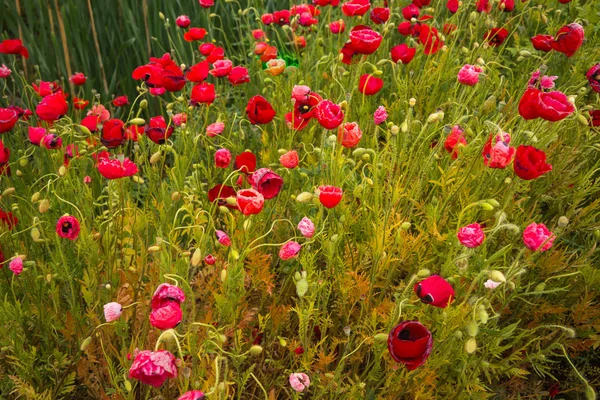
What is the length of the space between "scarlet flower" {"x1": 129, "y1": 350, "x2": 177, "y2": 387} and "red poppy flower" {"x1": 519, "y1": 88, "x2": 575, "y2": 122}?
3.15 ft

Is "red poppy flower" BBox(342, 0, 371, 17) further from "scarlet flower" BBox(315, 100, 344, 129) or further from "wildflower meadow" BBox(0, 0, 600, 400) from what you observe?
"scarlet flower" BBox(315, 100, 344, 129)

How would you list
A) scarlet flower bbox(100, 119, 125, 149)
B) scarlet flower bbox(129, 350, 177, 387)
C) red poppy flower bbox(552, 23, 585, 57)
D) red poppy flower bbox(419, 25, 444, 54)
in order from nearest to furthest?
scarlet flower bbox(129, 350, 177, 387) < scarlet flower bbox(100, 119, 125, 149) < red poppy flower bbox(552, 23, 585, 57) < red poppy flower bbox(419, 25, 444, 54)

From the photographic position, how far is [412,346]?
39.4 inches

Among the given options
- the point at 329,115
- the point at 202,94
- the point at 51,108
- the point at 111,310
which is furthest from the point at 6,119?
the point at 329,115

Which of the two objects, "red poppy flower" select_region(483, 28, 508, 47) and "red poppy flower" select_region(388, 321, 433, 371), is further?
"red poppy flower" select_region(483, 28, 508, 47)

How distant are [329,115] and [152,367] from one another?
686 mm

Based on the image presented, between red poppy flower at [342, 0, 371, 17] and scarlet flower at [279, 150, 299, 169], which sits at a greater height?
red poppy flower at [342, 0, 371, 17]

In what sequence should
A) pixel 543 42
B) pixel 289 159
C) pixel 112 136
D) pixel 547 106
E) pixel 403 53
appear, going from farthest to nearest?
pixel 403 53 < pixel 543 42 < pixel 112 136 < pixel 289 159 < pixel 547 106

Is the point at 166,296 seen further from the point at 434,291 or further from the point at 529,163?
the point at 529,163

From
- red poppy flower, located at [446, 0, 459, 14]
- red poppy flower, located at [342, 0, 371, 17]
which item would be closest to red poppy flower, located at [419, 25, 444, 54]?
red poppy flower, located at [446, 0, 459, 14]

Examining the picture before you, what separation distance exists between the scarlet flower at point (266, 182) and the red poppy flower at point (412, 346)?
0.41m

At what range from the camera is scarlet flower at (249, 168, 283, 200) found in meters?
1.23

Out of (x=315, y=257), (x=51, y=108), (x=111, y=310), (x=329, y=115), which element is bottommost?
(x=315, y=257)

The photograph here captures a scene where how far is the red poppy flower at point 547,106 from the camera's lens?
1.30 m
